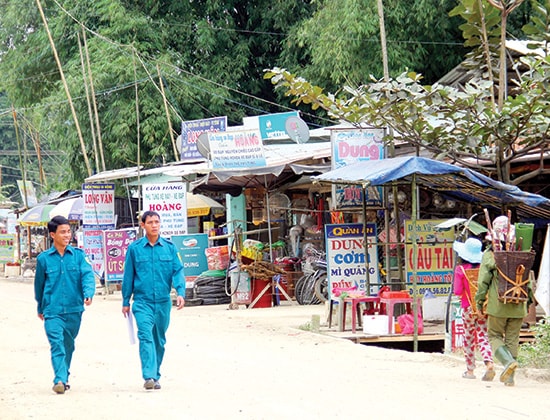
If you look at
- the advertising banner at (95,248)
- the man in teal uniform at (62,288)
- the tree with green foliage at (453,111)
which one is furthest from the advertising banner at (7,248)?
the man in teal uniform at (62,288)

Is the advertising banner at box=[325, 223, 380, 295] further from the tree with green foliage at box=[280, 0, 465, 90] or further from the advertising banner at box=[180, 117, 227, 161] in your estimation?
the tree with green foliage at box=[280, 0, 465, 90]

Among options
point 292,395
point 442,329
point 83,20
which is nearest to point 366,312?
point 442,329

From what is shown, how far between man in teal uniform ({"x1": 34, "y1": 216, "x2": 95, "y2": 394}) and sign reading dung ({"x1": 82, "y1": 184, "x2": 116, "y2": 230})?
51.4ft

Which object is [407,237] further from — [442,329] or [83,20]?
[83,20]

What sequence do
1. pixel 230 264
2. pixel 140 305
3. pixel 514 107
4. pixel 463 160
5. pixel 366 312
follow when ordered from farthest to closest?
pixel 230 264
pixel 463 160
pixel 366 312
pixel 514 107
pixel 140 305

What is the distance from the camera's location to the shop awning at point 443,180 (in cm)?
1321

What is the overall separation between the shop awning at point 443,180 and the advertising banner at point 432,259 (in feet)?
2.17

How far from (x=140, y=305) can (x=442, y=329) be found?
6414mm

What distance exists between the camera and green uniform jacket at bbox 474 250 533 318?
973 centimetres

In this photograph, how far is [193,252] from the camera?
23.2 metres

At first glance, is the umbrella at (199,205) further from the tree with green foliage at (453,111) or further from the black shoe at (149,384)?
the black shoe at (149,384)

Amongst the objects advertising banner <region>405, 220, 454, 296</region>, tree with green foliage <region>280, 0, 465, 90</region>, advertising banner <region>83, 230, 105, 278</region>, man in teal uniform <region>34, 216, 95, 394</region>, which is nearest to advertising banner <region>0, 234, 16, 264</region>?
advertising banner <region>83, 230, 105, 278</region>

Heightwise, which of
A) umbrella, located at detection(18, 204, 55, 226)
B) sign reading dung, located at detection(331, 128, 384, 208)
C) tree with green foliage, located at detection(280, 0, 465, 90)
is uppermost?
tree with green foliage, located at detection(280, 0, 465, 90)

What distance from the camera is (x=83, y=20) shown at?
34750mm
